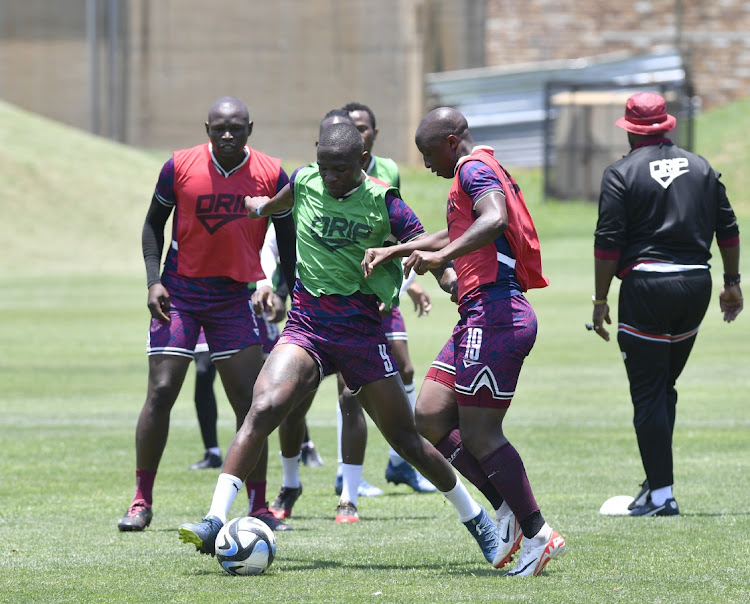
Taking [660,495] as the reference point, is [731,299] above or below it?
above

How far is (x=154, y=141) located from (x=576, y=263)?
1944 cm

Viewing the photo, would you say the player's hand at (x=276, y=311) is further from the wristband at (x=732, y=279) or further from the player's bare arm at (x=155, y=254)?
the wristband at (x=732, y=279)

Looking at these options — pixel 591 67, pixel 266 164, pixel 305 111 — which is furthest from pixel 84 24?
pixel 266 164

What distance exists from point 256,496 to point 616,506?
216cm

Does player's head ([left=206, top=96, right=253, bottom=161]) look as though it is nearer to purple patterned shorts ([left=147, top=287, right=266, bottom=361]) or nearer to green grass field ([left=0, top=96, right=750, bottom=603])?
purple patterned shorts ([left=147, top=287, right=266, bottom=361])

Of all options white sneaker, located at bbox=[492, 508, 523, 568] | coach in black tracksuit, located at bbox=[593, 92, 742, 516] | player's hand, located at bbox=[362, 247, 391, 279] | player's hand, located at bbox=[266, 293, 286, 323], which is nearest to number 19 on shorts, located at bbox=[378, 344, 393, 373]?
player's hand, located at bbox=[362, 247, 391, 279]

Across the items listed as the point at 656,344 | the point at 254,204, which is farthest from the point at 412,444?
the point at 656,344

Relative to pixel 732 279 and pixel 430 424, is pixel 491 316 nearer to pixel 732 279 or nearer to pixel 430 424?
pixel 430 424

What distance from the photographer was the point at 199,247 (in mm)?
8164

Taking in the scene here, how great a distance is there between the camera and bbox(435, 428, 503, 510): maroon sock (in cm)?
683

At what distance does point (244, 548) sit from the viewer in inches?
254

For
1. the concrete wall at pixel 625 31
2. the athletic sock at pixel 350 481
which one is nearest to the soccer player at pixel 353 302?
the athletic sock at pixel 350 481

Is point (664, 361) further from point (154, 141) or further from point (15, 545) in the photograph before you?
point (154, 141)

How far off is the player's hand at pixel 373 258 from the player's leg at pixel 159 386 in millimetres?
1894
